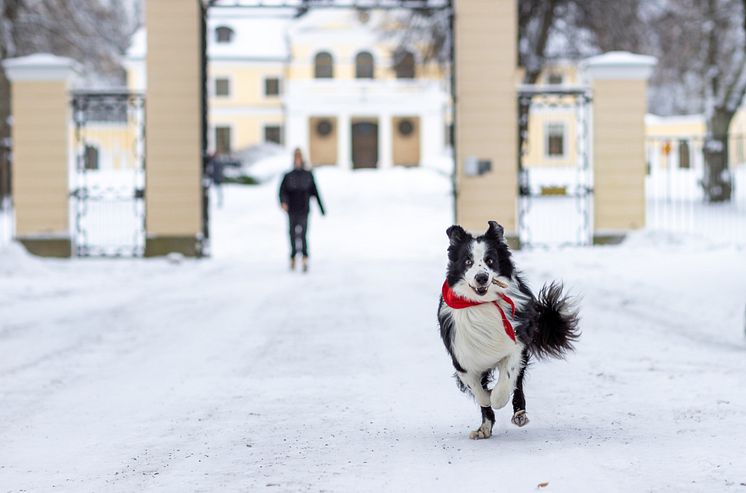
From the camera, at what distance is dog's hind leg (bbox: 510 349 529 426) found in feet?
18.4

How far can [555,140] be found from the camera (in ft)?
172

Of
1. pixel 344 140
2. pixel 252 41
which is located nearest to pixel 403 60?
pixel 344 140

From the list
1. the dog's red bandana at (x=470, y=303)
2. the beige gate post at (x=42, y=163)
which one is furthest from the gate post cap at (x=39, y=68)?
the dog's red bandana at (x=470, y=303)

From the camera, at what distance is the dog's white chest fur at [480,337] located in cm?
538

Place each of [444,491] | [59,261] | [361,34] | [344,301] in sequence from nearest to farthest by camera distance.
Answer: [444,491] < [344,301] < [59,261] < [361,34]

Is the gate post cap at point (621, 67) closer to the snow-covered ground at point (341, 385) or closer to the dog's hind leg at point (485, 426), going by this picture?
the snow-covered ground at point (341, 385)

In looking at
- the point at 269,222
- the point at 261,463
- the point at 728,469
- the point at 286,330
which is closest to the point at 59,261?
the point at 286,330

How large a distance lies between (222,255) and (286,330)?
9.24 meters

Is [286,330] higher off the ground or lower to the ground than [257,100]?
lower

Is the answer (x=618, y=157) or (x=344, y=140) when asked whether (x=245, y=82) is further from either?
(x=618, y=157)

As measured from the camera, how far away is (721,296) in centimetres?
1163

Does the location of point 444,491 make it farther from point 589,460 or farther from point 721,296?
point 721,296

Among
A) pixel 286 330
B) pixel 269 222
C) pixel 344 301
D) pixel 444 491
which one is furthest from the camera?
pixel 269 222

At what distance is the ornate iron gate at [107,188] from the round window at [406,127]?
69.4 ft
